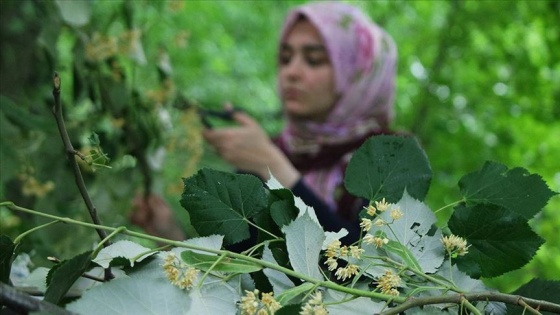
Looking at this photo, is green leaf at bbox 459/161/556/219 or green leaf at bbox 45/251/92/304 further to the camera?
green leaf at bbox 459/161/556/219

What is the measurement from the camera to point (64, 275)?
1.45ft

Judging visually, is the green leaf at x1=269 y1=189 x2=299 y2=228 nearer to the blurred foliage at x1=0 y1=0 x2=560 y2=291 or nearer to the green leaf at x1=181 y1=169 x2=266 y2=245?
the green leaf at x1=181 y1=169 x2=266 y2=245

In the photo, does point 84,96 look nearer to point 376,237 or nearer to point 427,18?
point 376,237

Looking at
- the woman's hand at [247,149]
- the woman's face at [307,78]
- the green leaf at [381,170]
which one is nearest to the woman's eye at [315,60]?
the woman's face at [307,78]

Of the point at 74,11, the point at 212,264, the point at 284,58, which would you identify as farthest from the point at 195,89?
the point at 212,264

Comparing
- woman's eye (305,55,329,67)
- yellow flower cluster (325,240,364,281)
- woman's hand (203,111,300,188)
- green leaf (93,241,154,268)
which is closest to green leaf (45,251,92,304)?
green leaf (93,241,154,268)

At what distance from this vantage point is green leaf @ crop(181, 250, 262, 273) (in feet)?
1.53

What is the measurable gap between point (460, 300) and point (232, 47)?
3887mm

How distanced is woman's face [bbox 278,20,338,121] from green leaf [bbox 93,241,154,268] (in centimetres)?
165

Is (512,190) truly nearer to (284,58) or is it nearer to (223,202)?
(223,202)

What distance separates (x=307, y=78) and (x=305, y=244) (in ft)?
5.53

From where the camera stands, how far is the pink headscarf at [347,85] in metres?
2.18

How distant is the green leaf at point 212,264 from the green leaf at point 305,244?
3 centimetres

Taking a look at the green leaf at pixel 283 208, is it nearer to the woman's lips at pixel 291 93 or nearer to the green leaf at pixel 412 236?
the green leaf at pixel 412 236
